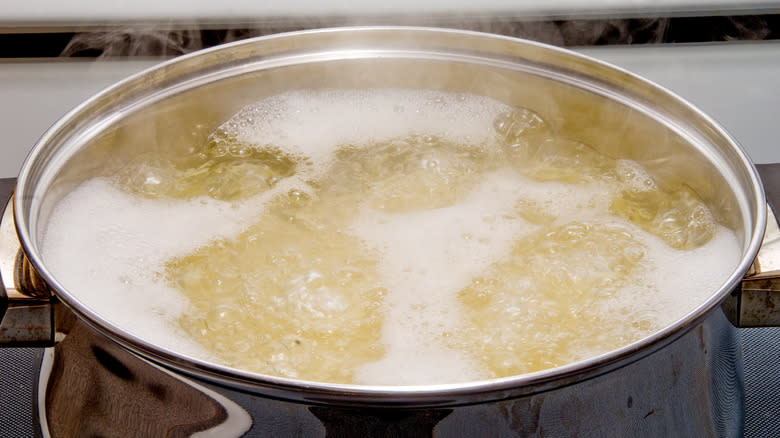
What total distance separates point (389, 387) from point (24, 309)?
38 cm

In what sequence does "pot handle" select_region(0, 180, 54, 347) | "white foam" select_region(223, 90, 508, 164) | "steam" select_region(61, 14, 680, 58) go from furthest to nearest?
"steam" select_region(61, 14, 680, 58) < "white foam" select_region(223, 90, 508, 164) < "pot handle" select_region(0, 180, 54, 347)

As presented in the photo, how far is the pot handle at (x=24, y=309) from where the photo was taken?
683mm

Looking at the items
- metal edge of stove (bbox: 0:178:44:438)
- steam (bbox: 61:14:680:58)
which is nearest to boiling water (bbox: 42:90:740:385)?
metal edge of stove (bbox: 0:178:44:438)

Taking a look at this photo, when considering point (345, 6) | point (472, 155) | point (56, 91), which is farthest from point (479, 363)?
point (56, 91)

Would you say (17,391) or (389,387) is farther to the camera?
(17,391)

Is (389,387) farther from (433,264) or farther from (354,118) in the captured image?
(354,118)

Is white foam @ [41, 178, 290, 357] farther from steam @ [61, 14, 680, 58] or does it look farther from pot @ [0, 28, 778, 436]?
steam @ [61, 14, 680, 58]

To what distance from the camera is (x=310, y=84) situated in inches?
46.7

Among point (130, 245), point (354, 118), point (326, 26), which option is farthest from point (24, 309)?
point (326, 26)

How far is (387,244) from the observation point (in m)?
0.97

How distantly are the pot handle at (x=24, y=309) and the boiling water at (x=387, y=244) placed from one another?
94mm

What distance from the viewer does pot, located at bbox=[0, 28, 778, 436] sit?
0.54 metres

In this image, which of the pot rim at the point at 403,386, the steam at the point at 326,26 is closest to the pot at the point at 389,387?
the pot rim at the point at 403,386

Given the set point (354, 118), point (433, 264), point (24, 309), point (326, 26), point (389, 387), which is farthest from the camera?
point (326, 26)
